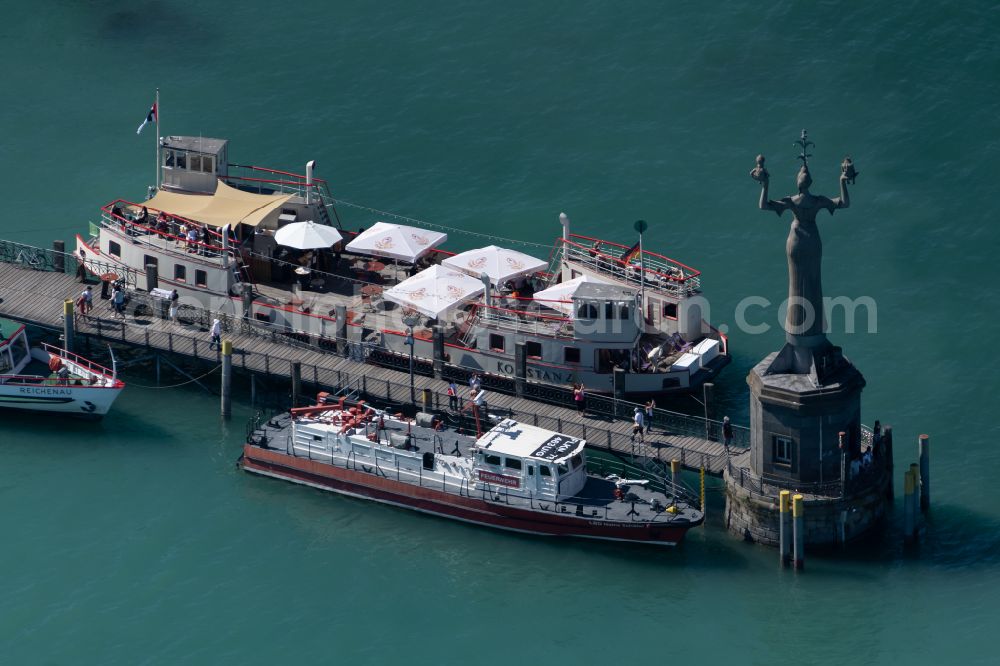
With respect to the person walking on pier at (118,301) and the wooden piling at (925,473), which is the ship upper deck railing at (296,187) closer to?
the person walking on pier at (118,301)

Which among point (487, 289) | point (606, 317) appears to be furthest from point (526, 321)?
point (606, 317)

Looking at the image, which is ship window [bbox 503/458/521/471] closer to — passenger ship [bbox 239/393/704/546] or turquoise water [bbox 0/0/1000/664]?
passenger ship [bbox 239/393/704/546]

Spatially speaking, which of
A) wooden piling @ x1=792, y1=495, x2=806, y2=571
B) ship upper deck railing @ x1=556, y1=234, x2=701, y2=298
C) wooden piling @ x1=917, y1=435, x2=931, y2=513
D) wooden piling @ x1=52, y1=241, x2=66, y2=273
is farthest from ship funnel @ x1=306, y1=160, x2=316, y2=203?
wooden piling @ x1=917, y1=435, x2=931, y2=513

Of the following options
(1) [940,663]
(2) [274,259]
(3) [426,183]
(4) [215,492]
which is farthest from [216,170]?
(1) [940,663]

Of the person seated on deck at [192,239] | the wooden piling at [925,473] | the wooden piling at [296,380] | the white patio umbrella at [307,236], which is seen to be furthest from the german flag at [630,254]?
the person seated on deck at [192,239]

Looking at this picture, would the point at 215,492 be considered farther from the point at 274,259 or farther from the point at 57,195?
the point at 57,195

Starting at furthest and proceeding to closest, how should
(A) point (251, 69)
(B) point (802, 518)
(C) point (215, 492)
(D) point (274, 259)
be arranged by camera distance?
1. (A) point (251, 69)
2. (D) point (274, 259)
3. (C) point (215, 492)
4. (B) point (802, 518)
